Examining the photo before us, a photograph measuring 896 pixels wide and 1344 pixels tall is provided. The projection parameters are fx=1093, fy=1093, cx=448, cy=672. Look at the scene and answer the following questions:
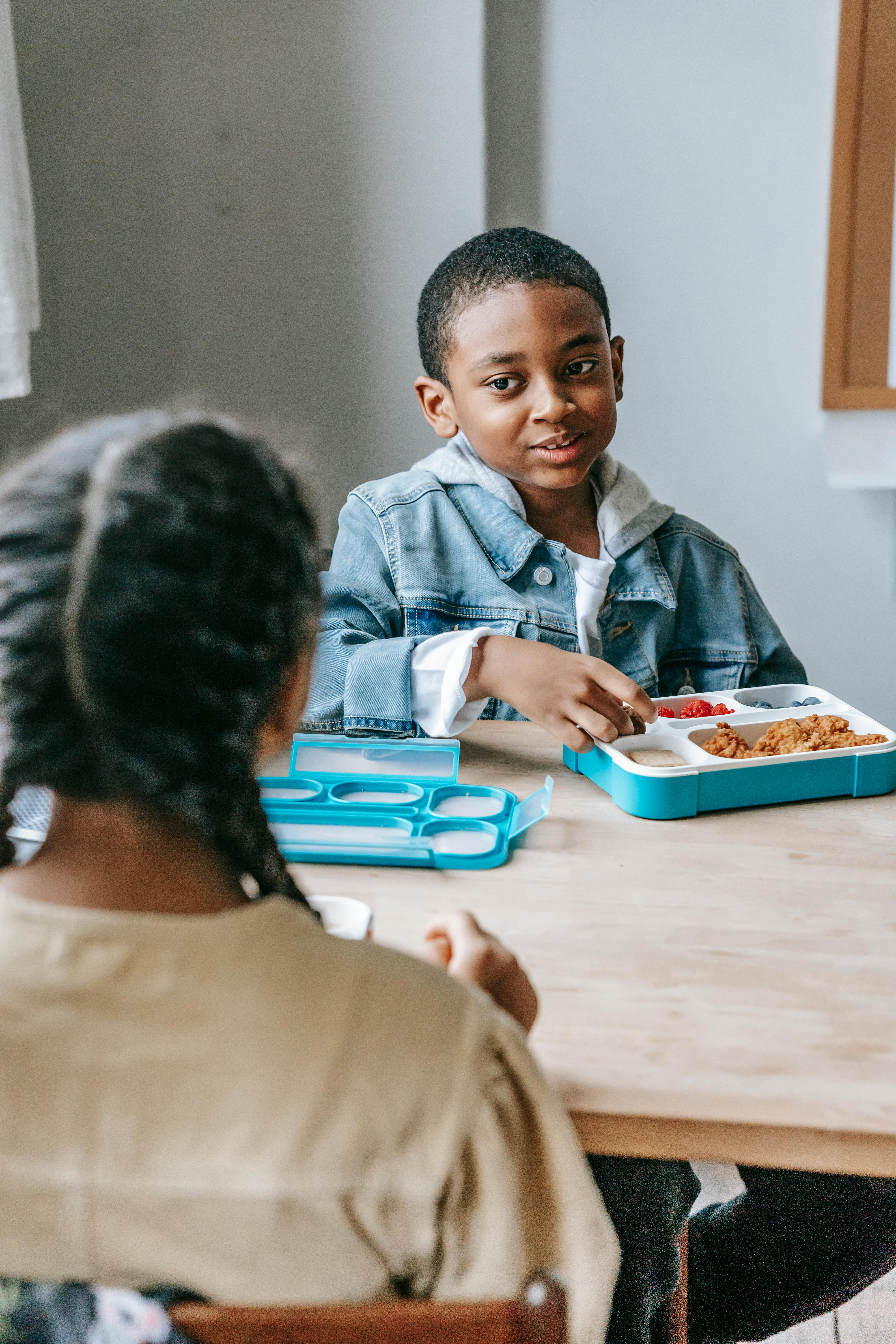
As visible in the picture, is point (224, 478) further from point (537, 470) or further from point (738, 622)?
point (738, 622)

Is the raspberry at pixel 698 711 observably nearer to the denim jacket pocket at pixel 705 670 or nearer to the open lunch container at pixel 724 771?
the open lunch container at pixel 724 771

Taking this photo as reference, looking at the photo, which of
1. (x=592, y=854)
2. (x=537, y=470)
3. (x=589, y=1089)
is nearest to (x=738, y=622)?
(x=537, y=470)

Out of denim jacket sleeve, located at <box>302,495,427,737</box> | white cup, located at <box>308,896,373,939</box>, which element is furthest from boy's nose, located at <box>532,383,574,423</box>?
white cup, located at <box>308,896,373,939</box>

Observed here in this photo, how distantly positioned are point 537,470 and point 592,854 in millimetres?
564

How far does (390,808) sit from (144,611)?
0.46 metres

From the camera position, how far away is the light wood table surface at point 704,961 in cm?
50

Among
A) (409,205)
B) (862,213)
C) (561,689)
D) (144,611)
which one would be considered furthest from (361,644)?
(862,213)

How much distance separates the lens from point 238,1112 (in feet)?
1.29

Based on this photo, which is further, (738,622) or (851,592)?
(851,592)

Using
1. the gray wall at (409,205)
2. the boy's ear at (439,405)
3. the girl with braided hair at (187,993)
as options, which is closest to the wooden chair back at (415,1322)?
the girl with braided hair at (187,993)

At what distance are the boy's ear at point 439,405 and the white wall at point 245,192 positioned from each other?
55 cm

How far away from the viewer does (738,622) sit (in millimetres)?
1279

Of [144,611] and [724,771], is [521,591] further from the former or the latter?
[144,611]

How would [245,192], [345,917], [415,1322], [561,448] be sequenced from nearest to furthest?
[415,1322] → [345,917] → [561,448] → [245,192]
